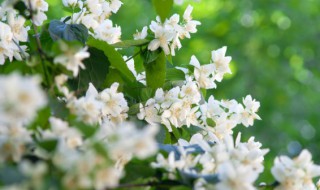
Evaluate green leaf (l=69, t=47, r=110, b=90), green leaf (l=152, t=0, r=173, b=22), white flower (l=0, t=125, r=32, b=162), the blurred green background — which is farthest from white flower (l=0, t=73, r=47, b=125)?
the blurred green background

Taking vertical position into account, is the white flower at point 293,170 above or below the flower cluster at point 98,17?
below

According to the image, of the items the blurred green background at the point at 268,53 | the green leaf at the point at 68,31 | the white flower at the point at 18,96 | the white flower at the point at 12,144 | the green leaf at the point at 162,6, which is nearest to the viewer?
the white flower at the point at 18,96

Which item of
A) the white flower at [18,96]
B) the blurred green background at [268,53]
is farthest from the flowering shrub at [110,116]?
the blurred green background at [268,53]

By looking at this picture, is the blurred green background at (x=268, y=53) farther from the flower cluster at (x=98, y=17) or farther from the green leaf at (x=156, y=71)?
the green leaf at (x=156, y=71)

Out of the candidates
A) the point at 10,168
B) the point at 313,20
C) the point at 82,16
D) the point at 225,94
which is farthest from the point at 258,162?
the point at 313,20

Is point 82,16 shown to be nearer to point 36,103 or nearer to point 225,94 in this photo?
point 36,103

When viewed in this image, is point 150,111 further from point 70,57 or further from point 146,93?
point 70,57

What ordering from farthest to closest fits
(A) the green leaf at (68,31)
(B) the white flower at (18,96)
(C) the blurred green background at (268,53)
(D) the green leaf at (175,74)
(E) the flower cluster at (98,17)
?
1. (C) the blurred green background at (268,53)
2. (D) the green leaf at (175,74)
3. (E) the flower cluster at (98,17)
4. (A) the green leaf at (68,31)
5. (B) the white flower at (18,96)
